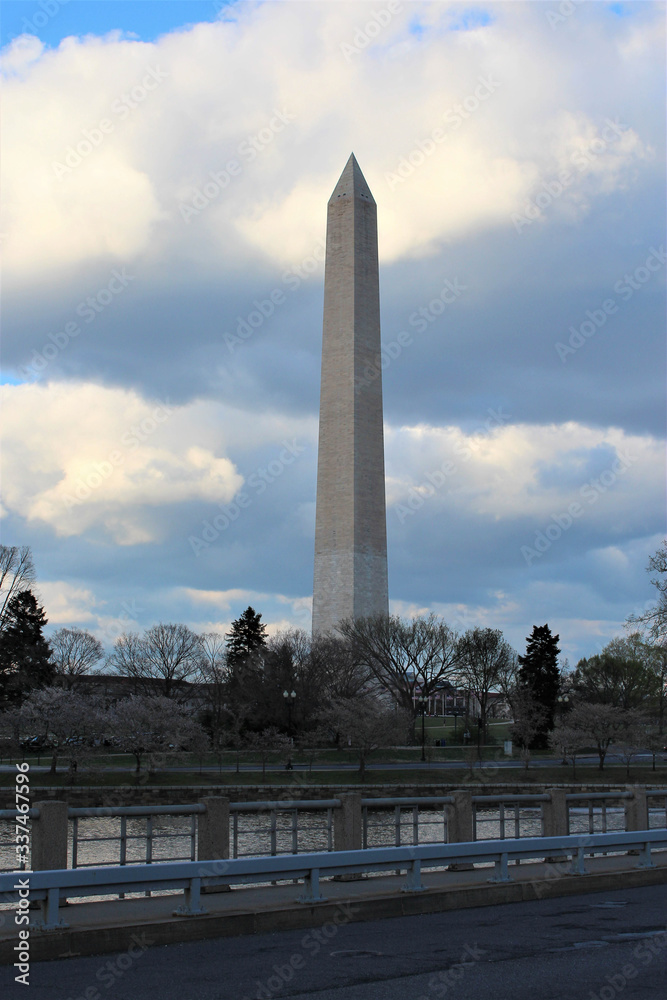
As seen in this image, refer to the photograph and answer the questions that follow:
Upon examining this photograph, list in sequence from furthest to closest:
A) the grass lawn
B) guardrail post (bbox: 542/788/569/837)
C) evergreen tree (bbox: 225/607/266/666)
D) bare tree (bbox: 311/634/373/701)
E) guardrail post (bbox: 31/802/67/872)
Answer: evergreen tree (bbox: 225/607/266/666), bare tree (bbox: 311/634/373/701), the grass lawn, guardrail post (bbox: 542/788/569/837), guardrail post (bbox: 31/802/67/872)

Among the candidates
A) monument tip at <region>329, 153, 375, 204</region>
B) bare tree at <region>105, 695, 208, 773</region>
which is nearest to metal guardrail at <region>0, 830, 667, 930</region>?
bare tree at <region>105, 695, 208, 773</region>

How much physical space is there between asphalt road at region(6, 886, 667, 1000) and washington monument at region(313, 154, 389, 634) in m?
58.2

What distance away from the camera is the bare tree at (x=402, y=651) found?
241 feet

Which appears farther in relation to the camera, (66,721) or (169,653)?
(169,653)

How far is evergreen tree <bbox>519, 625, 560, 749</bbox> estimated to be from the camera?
81.9m

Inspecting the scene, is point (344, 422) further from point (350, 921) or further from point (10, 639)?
point (350, 921)

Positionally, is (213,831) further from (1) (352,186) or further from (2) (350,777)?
(1) (352,186)

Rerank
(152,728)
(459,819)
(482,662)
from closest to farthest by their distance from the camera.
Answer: (459,819)
(152,728)
(482,662)

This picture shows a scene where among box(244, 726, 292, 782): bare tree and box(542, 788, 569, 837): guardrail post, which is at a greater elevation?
box(542, 788, 569, 837): guardrail post

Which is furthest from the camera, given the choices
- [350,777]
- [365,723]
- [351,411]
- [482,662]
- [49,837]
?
[482,662]

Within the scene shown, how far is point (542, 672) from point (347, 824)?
70318mm

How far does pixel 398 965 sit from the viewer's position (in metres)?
10.6

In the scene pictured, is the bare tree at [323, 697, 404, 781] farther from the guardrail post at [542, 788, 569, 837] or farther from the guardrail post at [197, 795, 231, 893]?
the guardrail post at [197, 795, 231, 893]

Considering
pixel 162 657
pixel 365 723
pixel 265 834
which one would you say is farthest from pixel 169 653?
pixel 265 834
